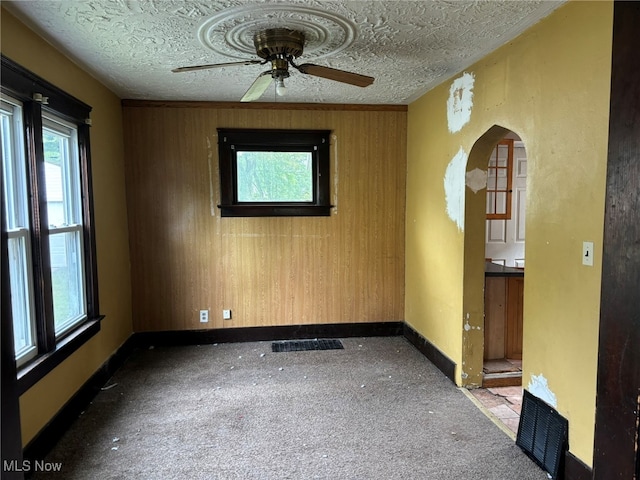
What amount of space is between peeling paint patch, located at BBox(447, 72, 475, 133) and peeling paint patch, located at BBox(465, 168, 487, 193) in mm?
371

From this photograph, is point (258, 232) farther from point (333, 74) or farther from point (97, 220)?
point (333, 74)

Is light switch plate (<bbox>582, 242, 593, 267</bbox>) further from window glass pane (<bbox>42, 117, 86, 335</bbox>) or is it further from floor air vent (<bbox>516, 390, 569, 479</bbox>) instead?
window glass pane (<bbox>42, 117, 86, 335</bbox>)

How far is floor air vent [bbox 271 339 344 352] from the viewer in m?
4.05

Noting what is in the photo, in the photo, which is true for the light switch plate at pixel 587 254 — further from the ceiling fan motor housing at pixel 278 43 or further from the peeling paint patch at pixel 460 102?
the ceiling fan motor housing at pixel 278 43

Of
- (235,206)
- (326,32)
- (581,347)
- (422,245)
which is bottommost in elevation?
(581,347)

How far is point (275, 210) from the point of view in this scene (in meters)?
4.17

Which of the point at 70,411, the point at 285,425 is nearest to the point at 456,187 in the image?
the point at 285,425

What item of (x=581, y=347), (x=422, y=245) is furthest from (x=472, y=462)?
(x=422, y=245)

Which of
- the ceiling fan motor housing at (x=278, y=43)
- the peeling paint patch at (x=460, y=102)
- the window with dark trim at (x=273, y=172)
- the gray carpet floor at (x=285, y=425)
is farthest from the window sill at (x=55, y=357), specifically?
the peeling paint patch at (x=460, y=102)

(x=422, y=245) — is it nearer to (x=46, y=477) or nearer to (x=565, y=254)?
(x=565, y=254)

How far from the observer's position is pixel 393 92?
12.2 feet

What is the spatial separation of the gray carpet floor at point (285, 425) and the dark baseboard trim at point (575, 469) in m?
0.12

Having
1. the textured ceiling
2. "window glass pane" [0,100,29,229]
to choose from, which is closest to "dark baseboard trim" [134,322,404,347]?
"window glass pane" [0,100,29,229]

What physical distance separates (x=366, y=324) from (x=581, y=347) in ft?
8.43
